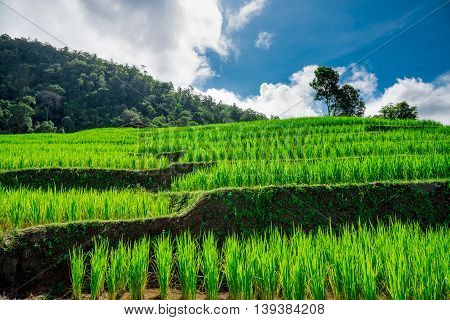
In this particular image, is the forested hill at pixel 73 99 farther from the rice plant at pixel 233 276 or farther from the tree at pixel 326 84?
the rice plant at pixel 233 276

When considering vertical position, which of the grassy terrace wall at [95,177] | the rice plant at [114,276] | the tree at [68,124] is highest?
the tree at [68,124]

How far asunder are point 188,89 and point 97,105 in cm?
2244

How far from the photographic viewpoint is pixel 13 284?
3266mm

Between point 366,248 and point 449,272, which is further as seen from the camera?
point 366,248

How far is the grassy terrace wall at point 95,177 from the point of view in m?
6.98

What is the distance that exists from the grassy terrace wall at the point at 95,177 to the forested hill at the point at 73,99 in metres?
22.5

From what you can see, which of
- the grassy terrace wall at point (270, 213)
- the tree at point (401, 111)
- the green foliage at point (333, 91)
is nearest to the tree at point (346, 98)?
the green foliage at point (333, 91)

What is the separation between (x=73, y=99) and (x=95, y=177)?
1330 inches

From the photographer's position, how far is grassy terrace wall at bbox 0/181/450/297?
3566 mm

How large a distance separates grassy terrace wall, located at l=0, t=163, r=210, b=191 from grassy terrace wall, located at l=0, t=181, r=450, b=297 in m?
2.95

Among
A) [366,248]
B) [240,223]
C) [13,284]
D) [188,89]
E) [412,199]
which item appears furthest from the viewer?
[188,89]

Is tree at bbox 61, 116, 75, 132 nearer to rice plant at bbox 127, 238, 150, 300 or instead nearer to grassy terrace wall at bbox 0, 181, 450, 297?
grassy terrace wall at bbox 0, 181, 450, 297
